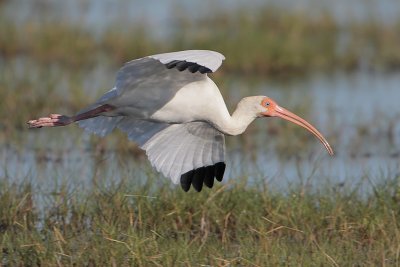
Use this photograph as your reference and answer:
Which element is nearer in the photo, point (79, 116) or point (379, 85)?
point (79, 116)

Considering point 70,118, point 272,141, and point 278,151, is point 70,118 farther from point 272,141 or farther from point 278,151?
point 272,141

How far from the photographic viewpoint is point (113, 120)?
31.4ft

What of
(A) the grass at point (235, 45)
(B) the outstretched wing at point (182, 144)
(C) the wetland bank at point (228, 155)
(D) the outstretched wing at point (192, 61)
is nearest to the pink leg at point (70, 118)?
(C) the wetland bank at point (228, 155)

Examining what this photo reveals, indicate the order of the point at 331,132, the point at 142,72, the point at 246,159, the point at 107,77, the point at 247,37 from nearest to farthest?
1. the point at 142,72
2. the point at 246,159
3. the point at 331,132
4. the point at 107,77
5. the point at 247,37

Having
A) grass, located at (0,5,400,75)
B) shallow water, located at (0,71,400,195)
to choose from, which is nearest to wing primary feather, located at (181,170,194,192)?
shallow water, located at (0,71,400,195)

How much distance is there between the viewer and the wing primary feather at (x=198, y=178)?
9.00m

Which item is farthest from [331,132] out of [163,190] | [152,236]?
[152,236]

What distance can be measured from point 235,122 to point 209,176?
0.55 m

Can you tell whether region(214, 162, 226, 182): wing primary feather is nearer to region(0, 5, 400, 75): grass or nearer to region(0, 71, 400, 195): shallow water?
region(0, 71, 400, 195): shallow water

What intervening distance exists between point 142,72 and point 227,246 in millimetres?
1484

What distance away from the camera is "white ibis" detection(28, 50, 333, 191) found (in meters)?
8.70

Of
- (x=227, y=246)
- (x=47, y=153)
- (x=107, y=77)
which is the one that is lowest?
(x=227, y=246)

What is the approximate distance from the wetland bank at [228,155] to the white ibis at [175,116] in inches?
8.8

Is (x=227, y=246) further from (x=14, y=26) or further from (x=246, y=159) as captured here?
(x=14, y=26)
